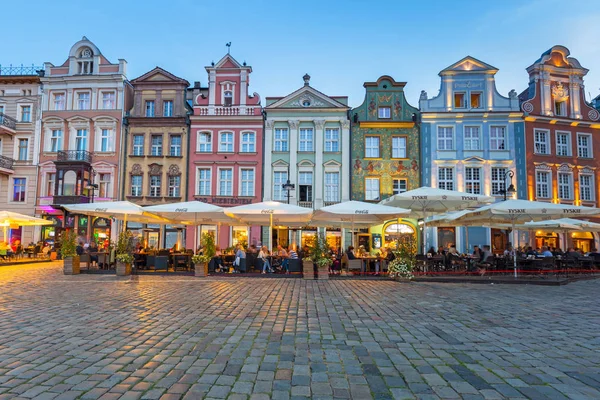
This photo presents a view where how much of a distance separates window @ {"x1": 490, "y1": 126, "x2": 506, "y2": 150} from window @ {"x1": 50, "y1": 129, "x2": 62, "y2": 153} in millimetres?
32199

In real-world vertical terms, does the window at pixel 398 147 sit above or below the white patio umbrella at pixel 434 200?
above

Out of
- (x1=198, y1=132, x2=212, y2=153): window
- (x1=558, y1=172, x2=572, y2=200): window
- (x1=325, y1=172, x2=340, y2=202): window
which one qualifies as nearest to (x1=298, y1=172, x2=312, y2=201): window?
(x1=325, y1=172, x2=340, y2=202): window

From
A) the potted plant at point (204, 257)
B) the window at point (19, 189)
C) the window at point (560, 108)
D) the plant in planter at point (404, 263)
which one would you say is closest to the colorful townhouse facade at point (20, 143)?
the window at point (19, 189)

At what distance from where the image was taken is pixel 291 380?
3.93m

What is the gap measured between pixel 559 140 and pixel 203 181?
26224 mm

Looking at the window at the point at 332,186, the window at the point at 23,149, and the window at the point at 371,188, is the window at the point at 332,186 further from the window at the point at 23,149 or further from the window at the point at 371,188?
the window at the point at 23,149

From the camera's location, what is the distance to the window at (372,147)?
2845 centimetres

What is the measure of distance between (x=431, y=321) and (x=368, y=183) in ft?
71.6

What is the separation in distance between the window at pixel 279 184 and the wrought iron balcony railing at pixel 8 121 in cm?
2094

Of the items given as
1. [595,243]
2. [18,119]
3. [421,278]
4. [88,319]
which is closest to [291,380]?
[88,319]

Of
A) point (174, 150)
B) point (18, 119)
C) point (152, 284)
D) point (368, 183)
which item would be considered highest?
point (18, 119)

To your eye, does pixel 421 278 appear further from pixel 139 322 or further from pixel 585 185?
pixel 585 185

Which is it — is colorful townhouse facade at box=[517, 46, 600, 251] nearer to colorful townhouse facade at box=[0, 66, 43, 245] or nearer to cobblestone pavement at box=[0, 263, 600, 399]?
cobblestone pavement at box=[0, 263, 600, 399]

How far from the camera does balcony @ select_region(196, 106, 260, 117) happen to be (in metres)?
29.4
